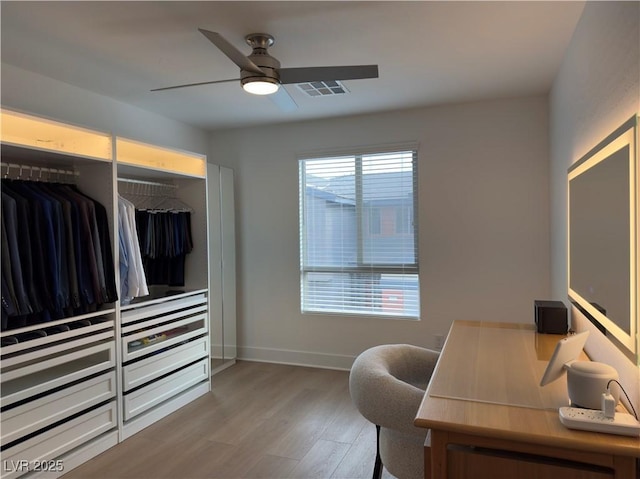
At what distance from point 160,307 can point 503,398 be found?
264cm

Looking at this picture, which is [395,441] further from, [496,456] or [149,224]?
[149,224]

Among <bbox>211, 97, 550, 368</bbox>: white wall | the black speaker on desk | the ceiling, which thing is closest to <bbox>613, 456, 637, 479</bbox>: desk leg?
the black speaker on desk

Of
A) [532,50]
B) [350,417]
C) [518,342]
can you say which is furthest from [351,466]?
[532,50]

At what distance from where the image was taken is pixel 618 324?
5.02 ft

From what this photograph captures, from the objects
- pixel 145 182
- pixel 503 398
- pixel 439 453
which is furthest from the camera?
pixel 145 182

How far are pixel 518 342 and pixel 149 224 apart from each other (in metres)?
2.99

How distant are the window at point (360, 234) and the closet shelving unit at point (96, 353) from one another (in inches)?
46.7

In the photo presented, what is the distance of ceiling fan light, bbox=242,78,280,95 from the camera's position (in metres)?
2.36

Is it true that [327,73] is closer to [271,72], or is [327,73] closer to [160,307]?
[271,72]

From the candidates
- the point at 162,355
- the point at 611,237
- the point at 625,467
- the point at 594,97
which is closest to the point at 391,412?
the point at 625,467

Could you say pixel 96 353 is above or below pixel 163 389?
above

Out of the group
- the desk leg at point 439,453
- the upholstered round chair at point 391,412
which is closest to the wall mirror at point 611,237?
the desk leg at point 439,453

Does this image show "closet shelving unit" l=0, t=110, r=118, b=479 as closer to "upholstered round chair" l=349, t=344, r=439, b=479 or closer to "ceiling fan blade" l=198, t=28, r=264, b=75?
"ceiling fan blade" l=198, t=28, r=264, b=75

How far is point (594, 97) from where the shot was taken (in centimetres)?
202
